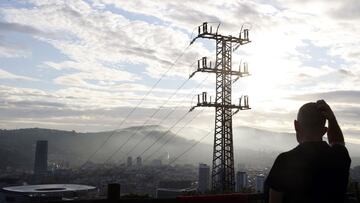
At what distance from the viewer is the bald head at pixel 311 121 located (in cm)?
318

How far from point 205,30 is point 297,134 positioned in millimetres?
22684

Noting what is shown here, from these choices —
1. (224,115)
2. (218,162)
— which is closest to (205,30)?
(224,115)

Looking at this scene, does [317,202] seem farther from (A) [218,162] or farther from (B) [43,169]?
(B) [43,169]

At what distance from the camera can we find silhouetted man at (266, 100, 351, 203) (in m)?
3.07

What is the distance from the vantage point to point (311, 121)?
3.19 m

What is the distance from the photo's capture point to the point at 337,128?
11.5ft

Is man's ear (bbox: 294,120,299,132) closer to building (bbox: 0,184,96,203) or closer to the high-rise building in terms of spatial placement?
building (bbox: 0,184,96,203)

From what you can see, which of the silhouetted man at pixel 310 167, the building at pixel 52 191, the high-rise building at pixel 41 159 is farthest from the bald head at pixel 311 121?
the high-rise building at pixel 41 159

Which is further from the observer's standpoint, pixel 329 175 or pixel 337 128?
pixel 337 128

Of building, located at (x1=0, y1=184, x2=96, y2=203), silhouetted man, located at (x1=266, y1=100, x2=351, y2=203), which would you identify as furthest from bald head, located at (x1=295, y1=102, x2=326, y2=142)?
building, located at (x1=0, y1=184, x2=96, y2=203)

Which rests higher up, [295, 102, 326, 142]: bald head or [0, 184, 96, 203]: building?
[295, 102, 326, 142]: bald head

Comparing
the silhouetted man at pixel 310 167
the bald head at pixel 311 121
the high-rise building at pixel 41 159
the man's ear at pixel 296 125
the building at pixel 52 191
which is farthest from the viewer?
the high-rise building at pixel 41 159

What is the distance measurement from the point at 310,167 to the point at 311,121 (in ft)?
1.17

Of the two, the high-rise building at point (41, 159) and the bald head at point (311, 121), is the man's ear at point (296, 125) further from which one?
the high-rise building at point (41, 159)
